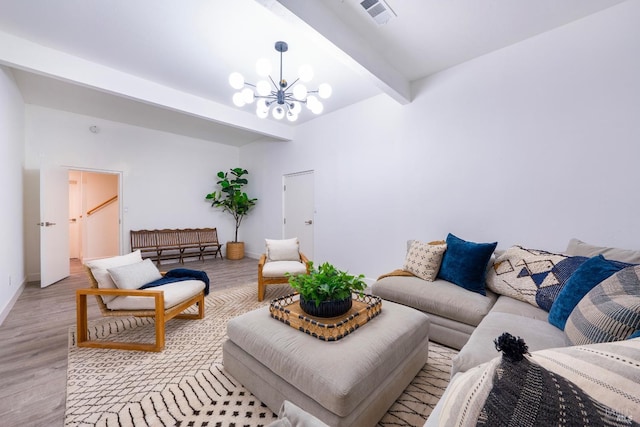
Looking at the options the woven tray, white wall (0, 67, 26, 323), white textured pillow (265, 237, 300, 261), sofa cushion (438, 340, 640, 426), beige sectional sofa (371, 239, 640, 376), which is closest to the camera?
sofa cushion (438, 340, 640, 426)

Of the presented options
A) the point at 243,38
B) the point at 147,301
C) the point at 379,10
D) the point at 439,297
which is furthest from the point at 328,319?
the point at 243,38

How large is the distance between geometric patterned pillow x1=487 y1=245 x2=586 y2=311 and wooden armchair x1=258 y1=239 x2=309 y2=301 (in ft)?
6.63

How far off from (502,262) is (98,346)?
364 cm

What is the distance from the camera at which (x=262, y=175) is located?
609 centimetres

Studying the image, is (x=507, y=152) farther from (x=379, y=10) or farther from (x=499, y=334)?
(x=499, y=334)

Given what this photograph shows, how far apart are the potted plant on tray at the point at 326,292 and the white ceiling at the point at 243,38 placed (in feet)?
6.53

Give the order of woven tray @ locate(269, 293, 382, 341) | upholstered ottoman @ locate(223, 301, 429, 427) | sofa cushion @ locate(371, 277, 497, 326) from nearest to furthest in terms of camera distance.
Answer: upholstered ottoman @ locate(223, 301, 429, 427) → woven tray @ locate(269, 293, 382, 341) → sofa cushion @ locate(371, 277, 497, 326)

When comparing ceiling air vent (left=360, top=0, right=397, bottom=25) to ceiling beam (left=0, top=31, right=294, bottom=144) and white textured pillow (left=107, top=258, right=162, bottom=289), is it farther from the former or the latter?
white textured pillow (left=107, top=258, right=162, bottom=289)

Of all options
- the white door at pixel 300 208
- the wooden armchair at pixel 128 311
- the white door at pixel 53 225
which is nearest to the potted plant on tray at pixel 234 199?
the white door at pixel 300 208

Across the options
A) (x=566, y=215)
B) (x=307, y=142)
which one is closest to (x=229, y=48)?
(x=307, y=142)

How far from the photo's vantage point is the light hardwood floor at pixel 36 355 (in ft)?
4.97

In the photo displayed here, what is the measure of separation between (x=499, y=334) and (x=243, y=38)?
3285mm

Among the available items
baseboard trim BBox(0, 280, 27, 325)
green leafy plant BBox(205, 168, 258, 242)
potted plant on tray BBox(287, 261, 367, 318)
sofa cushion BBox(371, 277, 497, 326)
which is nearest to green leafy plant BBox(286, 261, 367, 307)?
potted plant on tray BBox(287, 261, 367, 318)

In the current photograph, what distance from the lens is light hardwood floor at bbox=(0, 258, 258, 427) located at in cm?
152
